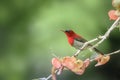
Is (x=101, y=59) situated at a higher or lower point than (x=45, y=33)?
lower

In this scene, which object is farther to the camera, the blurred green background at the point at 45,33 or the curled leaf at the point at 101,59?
the blurred green background at the point at 45,33

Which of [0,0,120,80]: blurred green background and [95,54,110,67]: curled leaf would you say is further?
[0,0,120,80]: blurred green background

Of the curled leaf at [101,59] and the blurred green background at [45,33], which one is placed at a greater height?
the blurred green background at [45,33]

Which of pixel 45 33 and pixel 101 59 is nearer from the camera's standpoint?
pixel 101 59

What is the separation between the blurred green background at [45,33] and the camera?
2773 millimetres

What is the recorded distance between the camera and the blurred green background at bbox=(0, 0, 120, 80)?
2773mm

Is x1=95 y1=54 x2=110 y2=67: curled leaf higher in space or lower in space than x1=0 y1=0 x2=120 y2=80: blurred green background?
lower

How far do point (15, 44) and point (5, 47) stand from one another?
11 centimetres

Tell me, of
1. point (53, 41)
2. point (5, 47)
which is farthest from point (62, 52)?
point (5, 47)

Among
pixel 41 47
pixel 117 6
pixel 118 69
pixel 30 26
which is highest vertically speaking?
pixel 30 26

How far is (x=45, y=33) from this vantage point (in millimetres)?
2887

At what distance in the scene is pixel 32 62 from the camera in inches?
122

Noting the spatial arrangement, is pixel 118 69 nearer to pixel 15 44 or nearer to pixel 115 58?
pixel 115 58

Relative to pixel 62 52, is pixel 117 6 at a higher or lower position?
lower
